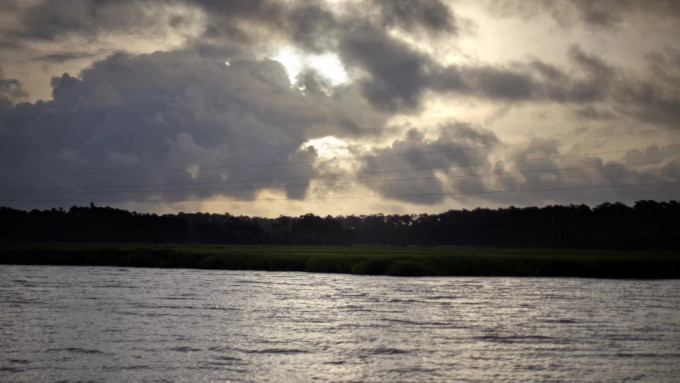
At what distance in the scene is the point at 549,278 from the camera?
79312mm

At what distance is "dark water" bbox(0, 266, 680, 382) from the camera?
27.9m

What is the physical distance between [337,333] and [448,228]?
154 meters

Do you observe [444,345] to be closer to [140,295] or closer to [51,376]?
[51,376]

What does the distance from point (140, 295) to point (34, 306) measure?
946 centimetres

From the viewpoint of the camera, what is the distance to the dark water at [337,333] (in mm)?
27891

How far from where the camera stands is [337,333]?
3775 cm

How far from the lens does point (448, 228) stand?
7446 inches

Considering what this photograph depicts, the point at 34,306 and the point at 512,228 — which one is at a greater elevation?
the point at 512,228

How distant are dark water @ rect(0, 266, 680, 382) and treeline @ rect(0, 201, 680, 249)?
75494 mm

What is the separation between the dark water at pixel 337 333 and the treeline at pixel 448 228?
7549 cm

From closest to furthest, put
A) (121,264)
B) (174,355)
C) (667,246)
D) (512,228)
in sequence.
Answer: (174,355)
(121,264)
(667,246)
(512,228)

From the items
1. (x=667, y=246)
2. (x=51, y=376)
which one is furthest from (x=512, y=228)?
(x=51, y=376)

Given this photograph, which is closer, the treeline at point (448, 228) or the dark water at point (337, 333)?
the dark water at point (337, 333)

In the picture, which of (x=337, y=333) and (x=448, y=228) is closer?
(x=337, y=333)
